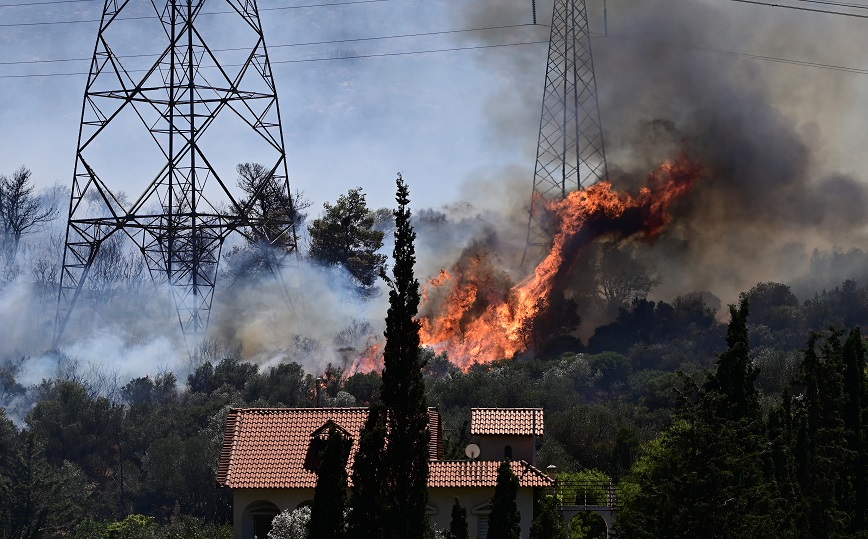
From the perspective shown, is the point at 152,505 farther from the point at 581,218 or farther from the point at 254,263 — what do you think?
the point at 581,218

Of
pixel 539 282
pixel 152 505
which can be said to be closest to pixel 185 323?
pixel 152 505

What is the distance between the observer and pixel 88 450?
92125mm

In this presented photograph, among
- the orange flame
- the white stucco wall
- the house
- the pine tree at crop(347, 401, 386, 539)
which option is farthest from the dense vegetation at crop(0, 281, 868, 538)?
the pine tree at crop(347, 401, 386, 539)

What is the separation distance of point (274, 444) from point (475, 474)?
24.6ft

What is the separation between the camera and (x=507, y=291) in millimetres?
108312

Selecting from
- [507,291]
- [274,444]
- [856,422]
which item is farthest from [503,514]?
[507,291]

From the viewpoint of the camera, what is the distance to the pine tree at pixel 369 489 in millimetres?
43938

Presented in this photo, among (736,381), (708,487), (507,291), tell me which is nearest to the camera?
(708,487)

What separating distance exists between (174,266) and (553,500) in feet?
134

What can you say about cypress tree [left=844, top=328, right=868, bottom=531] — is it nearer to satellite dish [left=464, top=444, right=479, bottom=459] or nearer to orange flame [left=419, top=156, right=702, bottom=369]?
satellite dish [left=464, top=444, right=479, bottom=459]

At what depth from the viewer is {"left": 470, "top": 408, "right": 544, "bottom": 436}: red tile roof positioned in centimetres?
6500

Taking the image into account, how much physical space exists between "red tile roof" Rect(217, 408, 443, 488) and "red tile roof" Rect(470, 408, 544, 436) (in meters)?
3.99

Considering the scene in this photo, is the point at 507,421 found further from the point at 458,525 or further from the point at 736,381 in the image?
the point at 458,525

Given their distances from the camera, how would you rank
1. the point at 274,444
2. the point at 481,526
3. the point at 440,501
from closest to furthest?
the point at 440,501, the point at 481,526, the point at 274,444
